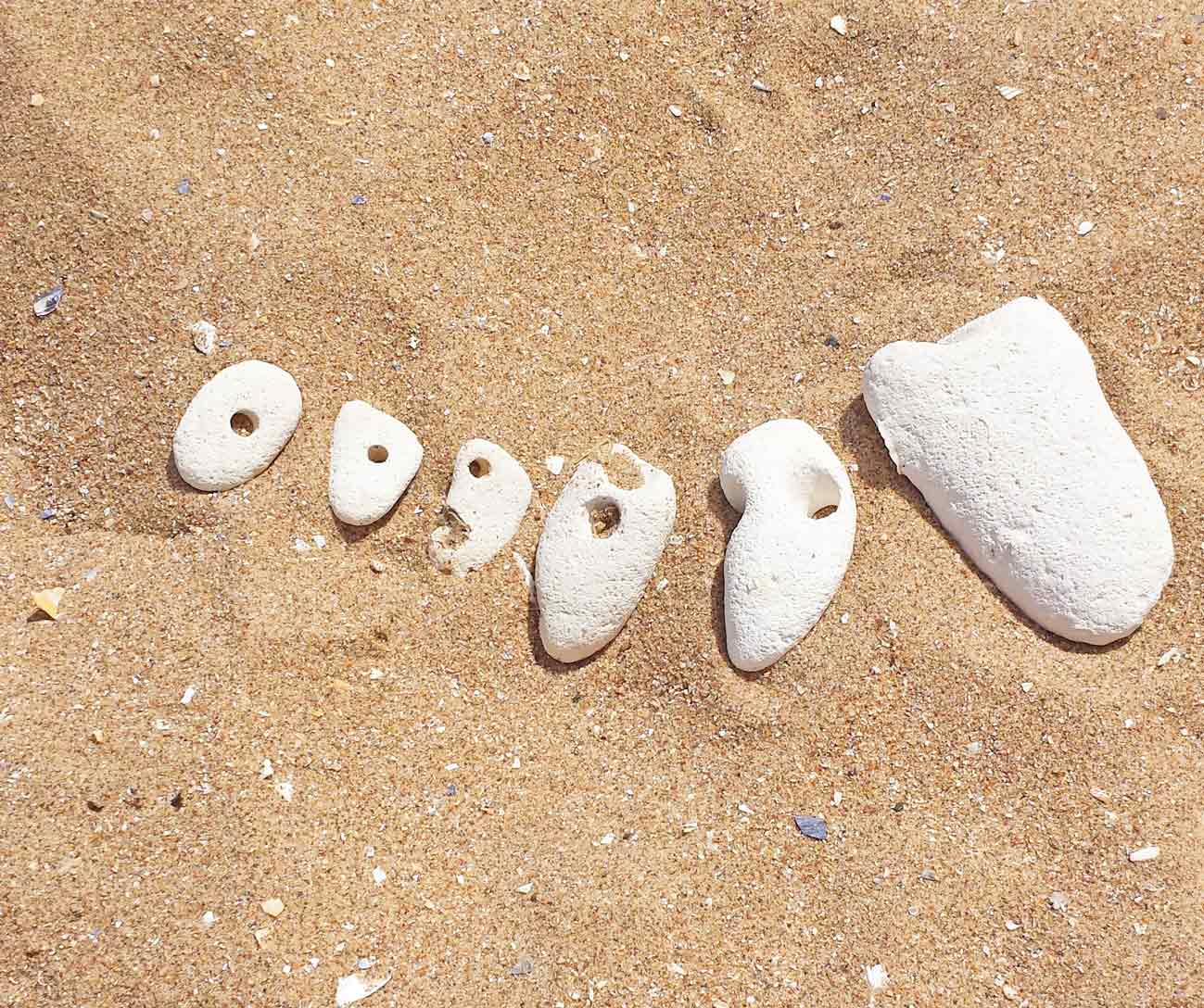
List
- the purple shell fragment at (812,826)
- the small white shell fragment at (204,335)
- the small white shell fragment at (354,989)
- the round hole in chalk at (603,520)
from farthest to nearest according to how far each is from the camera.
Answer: the small white shell fragment at (204,335), the round hole in chalk at (603,520), the purple shell fragment at (812,826), the small white shell fragment at (354,989)

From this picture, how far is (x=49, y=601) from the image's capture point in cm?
204

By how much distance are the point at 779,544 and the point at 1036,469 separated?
60 cm

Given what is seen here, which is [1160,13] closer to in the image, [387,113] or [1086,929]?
[387,113]

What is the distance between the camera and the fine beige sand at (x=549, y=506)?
185 centimetres

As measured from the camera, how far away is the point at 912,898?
1.87m

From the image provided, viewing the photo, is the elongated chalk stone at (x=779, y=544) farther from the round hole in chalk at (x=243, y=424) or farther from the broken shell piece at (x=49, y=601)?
the broken shell piece at (x=49, y=601)

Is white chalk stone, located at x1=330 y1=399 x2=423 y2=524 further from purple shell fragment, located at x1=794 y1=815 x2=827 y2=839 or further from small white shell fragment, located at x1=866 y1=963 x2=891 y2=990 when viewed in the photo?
small white shell fragment, located at x1=866 y1=963 x2=891 y2=990

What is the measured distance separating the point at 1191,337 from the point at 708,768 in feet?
5.15

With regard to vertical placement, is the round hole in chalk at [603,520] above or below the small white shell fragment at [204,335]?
below

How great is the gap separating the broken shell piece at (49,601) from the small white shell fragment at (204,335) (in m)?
0.67

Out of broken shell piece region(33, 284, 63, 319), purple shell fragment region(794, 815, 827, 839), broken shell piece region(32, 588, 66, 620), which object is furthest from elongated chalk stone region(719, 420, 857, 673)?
broken shell piece region(33, 284, 63, 319)

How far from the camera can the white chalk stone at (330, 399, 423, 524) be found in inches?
80.7

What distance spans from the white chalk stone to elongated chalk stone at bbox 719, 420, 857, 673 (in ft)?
2.54

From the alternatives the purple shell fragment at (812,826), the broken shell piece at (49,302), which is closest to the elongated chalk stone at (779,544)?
the purple shell fragment at (812,826)
